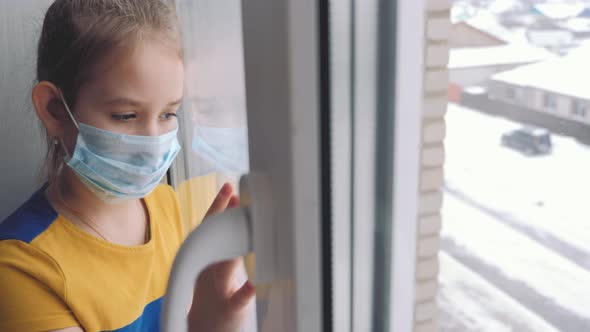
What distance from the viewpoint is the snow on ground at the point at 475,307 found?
0.97 feet

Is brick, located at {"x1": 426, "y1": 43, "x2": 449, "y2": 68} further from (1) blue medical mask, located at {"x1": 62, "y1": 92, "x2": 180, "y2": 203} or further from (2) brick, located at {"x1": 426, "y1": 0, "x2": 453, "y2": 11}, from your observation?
(1) blue medical mask, located at {"x1": 62, "y1": 92, "x2": 180, "y2": 203}

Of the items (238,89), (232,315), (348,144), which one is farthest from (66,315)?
(348,144)

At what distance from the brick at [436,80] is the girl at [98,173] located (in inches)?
28.0

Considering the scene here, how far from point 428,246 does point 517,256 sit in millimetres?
55

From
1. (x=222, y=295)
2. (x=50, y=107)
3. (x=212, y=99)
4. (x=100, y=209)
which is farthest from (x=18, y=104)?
(x=222, y=295)

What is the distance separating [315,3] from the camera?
28 centimetres

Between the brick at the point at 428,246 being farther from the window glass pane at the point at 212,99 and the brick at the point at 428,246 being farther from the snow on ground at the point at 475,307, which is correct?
the window glass pane at the point at 212,99

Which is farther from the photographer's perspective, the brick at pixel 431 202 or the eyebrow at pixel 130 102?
the eyebrow at pixel 130 102

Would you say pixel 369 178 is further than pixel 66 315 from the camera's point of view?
No

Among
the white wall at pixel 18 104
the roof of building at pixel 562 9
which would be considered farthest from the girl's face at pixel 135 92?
the roof of building at pixel 562 9

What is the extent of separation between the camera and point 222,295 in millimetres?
501

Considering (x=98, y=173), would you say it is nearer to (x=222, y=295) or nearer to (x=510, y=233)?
(x=222, y=295)

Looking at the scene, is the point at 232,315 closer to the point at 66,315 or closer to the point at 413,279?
the point at 413,279

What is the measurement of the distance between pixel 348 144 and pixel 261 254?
0.30 ft
